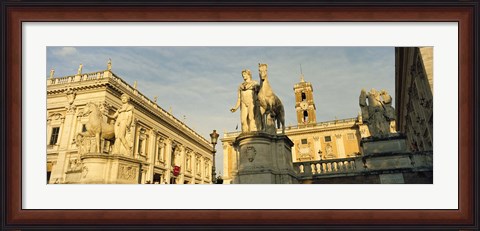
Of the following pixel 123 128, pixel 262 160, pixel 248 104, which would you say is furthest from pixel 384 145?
pixel 123 128

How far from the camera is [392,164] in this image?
7051 mm

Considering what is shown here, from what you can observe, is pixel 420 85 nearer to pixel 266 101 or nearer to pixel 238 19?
pixel 266 101

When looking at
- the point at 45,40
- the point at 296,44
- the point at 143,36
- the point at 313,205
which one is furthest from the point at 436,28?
the point at 45,40

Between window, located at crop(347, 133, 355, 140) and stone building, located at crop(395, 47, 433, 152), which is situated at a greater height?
stone building, located at crop(395, 47, 433, 152)

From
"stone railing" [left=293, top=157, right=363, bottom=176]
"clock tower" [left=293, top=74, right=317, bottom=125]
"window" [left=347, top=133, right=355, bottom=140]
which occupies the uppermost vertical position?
"clock tower" [left=293, top=74, right=317, bottom=125]

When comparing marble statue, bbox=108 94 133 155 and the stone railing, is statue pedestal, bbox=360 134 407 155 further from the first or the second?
marble statue, bbox=108 94 133 155

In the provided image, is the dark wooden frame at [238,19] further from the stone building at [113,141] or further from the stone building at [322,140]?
the stone building at [322,140]

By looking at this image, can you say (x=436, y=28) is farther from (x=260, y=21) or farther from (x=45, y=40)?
(x=45, y=40)

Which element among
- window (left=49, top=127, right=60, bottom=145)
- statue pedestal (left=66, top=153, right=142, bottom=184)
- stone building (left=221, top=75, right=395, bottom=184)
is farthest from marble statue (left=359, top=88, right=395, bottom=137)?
stone building (left=221, top=75, right=395, bottom=184)

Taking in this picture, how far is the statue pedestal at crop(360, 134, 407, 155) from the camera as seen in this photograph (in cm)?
730

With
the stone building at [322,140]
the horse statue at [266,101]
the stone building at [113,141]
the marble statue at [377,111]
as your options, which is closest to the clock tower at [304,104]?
the stone building at [322,140]

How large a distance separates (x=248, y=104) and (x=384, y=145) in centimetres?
387

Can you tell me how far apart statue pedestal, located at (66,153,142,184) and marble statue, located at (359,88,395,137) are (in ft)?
21.6

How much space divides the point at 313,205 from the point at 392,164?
3651 millimetres
